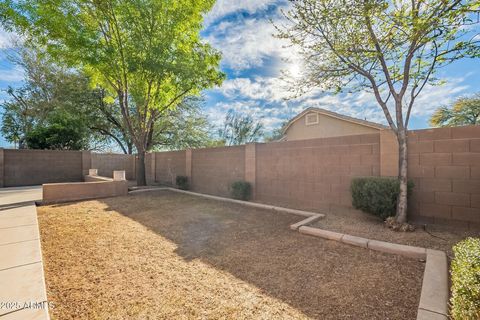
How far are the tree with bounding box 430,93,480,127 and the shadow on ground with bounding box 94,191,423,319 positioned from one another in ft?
61.8

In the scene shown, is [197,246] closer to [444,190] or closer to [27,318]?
[27,318]

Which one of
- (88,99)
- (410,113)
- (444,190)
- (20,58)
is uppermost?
(20,58)

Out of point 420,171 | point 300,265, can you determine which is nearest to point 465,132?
point 420,171

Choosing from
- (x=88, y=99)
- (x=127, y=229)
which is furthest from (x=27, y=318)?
(x=88, y=99)

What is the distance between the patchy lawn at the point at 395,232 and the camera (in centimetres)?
338

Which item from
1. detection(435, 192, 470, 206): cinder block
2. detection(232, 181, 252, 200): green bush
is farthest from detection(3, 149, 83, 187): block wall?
detection(435, 192, 470, 206): cinder block

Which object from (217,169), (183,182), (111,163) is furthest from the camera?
(111,163)

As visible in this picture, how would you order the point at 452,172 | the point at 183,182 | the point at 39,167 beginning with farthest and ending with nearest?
the point at 39,167
the point at 183,182
the point at 452,172

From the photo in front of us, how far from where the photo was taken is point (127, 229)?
4.39 metres

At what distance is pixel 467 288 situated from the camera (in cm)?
150

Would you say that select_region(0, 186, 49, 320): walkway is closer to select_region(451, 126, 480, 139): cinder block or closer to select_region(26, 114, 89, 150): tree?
select_region(451, 126, 480, 139): cinder block

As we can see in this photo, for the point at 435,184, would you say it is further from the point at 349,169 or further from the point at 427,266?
the point at 427,266

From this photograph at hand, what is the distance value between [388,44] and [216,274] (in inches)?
206

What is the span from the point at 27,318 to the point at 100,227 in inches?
122
